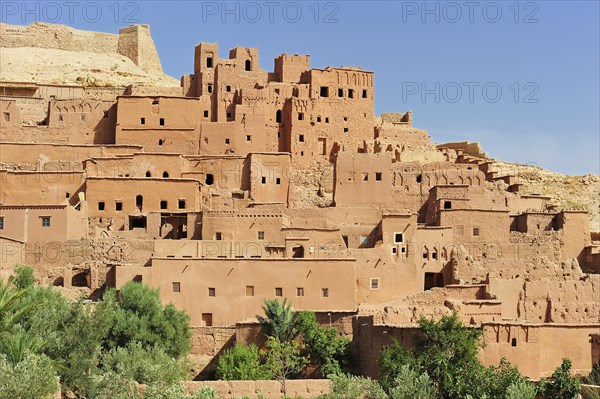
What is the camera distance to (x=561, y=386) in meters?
25.3

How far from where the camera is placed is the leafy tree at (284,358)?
28.8 metres

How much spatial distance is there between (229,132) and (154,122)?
124 inches

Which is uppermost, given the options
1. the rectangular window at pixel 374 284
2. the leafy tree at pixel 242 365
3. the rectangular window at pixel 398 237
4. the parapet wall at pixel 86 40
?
the parapet wall at pixel 86 40

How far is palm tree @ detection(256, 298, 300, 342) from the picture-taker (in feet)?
99.8

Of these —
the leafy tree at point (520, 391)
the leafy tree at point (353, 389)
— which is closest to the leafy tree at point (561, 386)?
the leafy tree at point (520, 391)

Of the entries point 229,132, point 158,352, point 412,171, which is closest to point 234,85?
point 229,132

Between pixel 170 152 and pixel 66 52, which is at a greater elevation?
pixel 66 52

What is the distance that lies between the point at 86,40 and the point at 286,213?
2852 centimetres

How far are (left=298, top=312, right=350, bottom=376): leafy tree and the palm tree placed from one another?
0.24 meters

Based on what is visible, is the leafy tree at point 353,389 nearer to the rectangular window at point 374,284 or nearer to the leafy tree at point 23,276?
the rectangular window at point 374,284

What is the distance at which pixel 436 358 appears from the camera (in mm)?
27016

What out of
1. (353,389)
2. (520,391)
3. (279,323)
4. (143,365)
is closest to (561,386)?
(520,391)

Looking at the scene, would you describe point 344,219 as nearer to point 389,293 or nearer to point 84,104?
point 389,293

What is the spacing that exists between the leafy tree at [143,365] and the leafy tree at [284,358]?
7.80 ft
